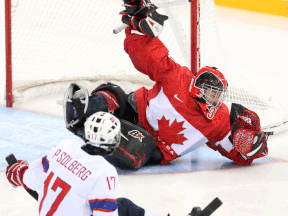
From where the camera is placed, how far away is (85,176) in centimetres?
139

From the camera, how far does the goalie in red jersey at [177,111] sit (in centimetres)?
224

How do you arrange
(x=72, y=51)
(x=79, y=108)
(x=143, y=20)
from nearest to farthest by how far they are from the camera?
(x=79, y=108), (x=143, y=20), (x=72, y=51)

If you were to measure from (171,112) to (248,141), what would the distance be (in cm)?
41

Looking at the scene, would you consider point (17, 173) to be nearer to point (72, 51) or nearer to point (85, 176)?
point (85, 176)

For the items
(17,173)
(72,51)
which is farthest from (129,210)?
(72,51)

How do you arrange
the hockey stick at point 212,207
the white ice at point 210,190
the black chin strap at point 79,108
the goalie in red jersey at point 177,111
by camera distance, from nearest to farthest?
the hockey stick at point 212,207 → the white ice at point 210,190 → the black chin strap at point 79,108 → the goalie in red jersey at point 177,111

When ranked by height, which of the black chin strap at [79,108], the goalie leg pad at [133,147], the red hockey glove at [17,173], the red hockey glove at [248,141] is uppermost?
the black chin strap at [79,108]

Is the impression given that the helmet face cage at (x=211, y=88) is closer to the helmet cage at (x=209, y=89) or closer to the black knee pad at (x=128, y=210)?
the helmet cage at (x=209, y=89)

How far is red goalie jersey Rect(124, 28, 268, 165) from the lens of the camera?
230 centimetres

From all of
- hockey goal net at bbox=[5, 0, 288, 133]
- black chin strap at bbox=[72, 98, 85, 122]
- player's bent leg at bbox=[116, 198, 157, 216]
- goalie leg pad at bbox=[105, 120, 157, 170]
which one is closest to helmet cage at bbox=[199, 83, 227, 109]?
goalie leg pad at bbox=[105, 120, 157, 170]

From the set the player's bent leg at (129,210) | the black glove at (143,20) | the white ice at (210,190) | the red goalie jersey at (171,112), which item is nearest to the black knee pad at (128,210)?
the player's bent leg at (129,210)

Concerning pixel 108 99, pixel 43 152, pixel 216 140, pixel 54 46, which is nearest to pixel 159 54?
pixel 108 99

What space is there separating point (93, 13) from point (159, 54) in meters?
1.43

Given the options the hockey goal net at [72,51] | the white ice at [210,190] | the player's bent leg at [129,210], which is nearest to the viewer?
the player's bent leg at [129,210]
